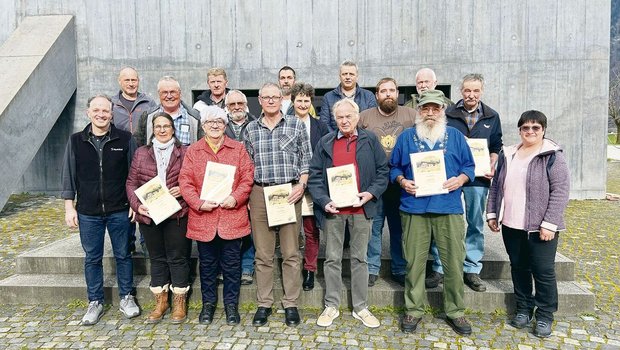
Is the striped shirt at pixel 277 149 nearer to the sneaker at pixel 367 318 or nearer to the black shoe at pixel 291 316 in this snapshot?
the black shoe at pixel 291 316

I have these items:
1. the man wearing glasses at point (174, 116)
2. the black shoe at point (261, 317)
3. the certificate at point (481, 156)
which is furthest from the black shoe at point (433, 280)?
the man wearing glasses at point (174, 116)

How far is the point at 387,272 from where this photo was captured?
5000 millimetres

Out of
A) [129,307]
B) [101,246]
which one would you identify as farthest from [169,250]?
[129,307]

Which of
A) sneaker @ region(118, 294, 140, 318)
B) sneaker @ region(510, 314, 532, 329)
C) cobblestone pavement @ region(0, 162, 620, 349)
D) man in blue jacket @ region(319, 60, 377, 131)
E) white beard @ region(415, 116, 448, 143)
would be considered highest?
man in blue jacket @ region(319, 60, 377, 131)

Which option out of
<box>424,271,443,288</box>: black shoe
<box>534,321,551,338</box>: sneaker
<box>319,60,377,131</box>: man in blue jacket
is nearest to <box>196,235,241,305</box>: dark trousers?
<box>319,60,377,131</box>: man in blue jacket

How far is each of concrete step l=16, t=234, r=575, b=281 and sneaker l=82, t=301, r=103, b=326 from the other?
2.60 ft

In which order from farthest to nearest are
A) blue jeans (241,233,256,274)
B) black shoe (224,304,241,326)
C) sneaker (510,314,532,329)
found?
blue jeans (241,233,256,274)
black shoe (224,304,241,326)
sneaker (510,314,532,329)

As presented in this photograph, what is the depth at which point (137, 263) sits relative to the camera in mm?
5188

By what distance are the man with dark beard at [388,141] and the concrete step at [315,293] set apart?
0.70ft

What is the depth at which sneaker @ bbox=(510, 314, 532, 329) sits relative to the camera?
163 inches

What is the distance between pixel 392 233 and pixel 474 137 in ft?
4.17

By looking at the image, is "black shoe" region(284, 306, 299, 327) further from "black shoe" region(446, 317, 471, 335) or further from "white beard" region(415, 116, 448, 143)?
"white beard" region(415, 116, 448, 143)

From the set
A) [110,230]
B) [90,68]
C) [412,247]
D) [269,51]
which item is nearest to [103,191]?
[110,230]

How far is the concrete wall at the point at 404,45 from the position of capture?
31.2 ft
